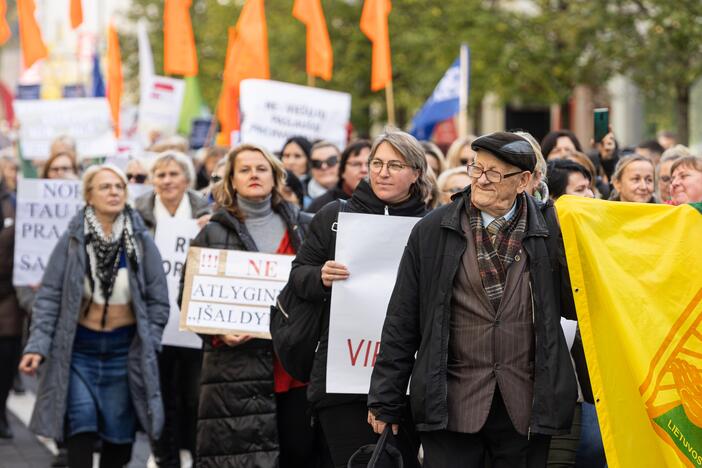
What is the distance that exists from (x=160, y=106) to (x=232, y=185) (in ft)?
39.7

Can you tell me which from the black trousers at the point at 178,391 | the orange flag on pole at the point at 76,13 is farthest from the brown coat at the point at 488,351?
the orange flag on pole at the point at 76,13

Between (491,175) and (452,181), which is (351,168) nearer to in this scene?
(452,181)

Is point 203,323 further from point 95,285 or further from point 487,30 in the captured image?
point 487,30

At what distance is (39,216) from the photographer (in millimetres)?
10305

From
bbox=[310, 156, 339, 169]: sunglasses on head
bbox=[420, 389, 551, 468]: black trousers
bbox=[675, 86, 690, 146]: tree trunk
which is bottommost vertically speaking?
bbox=[420, 389, 551, 468]: black trousers

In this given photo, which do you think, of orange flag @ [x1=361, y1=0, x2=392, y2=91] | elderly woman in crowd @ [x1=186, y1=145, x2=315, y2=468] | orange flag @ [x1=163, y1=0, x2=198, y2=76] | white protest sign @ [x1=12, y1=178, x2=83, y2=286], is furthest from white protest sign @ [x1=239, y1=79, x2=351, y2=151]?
elderly woman in crowd @ [x1=186, y1=145, x2=315, y2=468]

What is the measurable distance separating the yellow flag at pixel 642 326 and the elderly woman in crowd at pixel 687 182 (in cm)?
148

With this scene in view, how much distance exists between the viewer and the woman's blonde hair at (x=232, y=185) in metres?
7.18

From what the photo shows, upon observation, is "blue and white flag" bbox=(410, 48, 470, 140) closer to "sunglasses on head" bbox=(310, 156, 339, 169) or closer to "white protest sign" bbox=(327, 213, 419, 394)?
"sunglasses on head" bbox=(310, 156, 339, 169)

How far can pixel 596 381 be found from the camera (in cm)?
517

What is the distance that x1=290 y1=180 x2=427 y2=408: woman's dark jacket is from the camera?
605 cm

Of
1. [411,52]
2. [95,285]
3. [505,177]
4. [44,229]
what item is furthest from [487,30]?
[505,177]

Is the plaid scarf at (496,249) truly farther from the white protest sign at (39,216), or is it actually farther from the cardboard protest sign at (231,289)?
the white protest sign at (39,216)

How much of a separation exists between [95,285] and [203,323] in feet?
2.50
